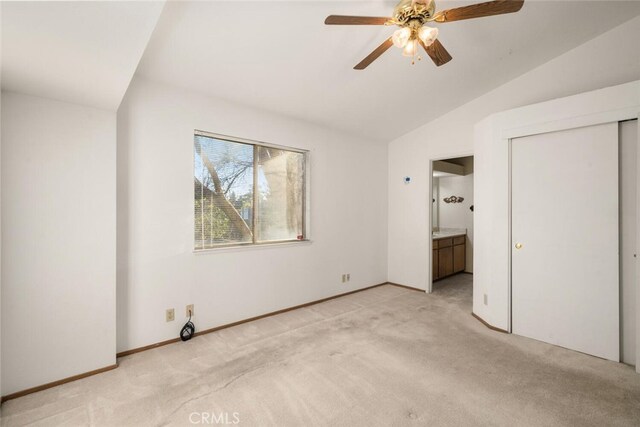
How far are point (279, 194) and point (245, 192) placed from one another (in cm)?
51

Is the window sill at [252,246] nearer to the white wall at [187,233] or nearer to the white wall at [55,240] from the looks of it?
the white wall at [187,233]

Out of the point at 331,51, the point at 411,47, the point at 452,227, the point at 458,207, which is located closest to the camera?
the point at 411,47

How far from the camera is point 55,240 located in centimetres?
210

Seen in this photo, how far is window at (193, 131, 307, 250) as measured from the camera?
3.00 meters

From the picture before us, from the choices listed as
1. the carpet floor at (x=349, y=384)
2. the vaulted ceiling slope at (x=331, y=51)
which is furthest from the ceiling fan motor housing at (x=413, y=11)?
the carpet floor at (x=349, y=384)

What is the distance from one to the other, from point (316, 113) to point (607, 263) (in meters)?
3.41

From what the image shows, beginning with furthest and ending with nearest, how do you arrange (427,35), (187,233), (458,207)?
(458,207), (187,233), (427,35)

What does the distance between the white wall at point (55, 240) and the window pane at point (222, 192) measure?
0.80 meters

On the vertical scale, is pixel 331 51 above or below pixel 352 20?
above

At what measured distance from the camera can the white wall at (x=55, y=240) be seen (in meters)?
1.96

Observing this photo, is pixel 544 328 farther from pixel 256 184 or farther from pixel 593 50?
pixel 256 184

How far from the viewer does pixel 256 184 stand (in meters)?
3.40

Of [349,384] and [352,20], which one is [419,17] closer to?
[352,20]

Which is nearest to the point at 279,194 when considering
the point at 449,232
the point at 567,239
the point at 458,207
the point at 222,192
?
the point at 222,192
